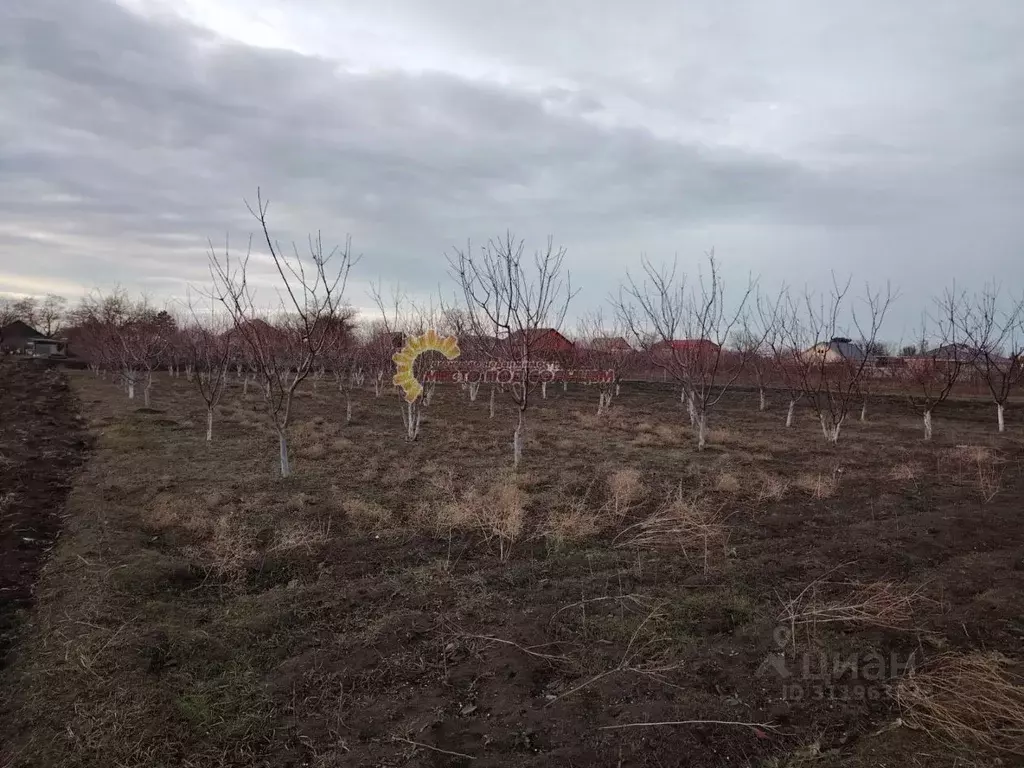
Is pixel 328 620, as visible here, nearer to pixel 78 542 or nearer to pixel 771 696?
pixel 771 696

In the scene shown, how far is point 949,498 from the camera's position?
7035 mm

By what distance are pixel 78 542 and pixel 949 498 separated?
374 inches

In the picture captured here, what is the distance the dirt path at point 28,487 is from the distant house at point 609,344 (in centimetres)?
1605

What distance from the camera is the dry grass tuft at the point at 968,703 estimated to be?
244 cm

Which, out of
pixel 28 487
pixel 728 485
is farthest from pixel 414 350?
pixel 728 485

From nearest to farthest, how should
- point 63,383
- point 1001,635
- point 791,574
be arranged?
point 1001,635 < point 791,574 < point 63,383


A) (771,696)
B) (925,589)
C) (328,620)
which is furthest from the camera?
(925,589)

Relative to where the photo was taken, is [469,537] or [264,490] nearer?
[469,537]

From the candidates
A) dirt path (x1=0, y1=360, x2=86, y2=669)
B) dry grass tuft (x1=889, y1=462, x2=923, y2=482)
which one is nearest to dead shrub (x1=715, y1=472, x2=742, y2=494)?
dry grass tuft (x1=889, y1=462, x2=923, y2=482)

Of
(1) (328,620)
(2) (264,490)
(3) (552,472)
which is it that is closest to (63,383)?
(2) (264,490)

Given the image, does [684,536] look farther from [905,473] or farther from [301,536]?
[905,473]

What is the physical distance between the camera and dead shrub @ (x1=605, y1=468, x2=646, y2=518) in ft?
20.5

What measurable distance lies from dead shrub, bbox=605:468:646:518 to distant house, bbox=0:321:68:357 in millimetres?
54350

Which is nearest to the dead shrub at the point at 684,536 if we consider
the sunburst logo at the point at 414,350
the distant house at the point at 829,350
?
the distant house at the point at 829,350
